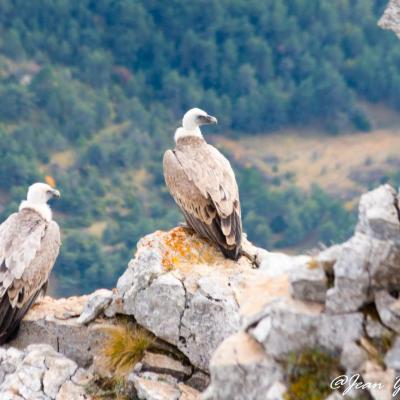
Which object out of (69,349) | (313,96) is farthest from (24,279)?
(313,96)

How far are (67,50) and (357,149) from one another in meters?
50.7

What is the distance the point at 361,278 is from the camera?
12586 millimetres

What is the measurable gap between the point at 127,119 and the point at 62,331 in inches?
6138

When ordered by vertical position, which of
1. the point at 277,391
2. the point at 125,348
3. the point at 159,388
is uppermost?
the point at 277,391

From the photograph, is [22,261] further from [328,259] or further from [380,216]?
[380,216]

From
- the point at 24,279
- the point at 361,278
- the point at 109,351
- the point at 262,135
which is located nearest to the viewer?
the point at 361,278

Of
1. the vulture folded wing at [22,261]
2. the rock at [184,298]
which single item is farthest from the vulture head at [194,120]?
the rock at [184,298]

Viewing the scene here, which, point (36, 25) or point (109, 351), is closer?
point (109, 351)

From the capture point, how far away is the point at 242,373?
12875 mm

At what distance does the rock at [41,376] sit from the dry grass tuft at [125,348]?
45 cm

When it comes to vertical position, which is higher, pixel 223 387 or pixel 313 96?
pixel 223 387

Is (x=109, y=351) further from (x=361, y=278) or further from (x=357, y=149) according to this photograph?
(x=357, y=149)

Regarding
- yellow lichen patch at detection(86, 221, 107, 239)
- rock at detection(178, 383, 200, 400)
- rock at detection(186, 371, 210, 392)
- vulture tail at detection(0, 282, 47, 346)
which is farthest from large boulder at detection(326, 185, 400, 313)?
yellow lichen patch at detection(86, 221, 107, 239)

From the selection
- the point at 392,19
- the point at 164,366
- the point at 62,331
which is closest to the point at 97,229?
the point at 62,331
